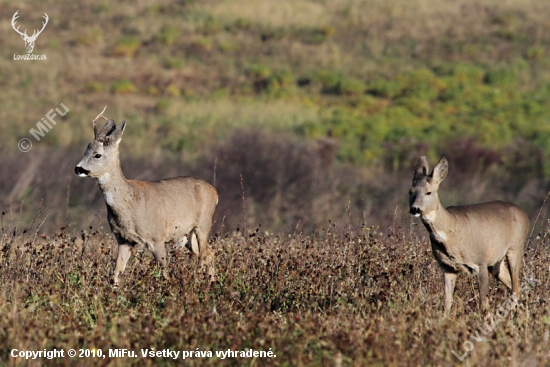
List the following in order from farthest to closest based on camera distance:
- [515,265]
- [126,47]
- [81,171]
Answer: [126,47] → [515,265] → [81,171]

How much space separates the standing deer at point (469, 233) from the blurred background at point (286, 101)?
6667mm

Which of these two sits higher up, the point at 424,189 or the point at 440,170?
the point at 440,170

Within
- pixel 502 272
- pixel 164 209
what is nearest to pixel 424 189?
pixel 502 272

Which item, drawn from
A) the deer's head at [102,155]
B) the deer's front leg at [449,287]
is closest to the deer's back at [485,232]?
the deer's front leg at [449,287]

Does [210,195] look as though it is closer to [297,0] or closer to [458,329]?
[458,329]

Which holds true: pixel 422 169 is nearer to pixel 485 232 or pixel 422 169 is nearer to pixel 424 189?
pixel 424 189

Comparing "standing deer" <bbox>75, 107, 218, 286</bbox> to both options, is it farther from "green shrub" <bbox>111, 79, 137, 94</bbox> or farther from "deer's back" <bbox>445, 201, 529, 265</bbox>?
"green shrub" <bbox>111, 79, 137, 94</bbox>

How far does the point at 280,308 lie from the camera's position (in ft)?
27.0

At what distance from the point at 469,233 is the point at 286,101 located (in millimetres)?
27855

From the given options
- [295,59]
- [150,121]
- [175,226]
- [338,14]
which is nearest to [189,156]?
[150,121]

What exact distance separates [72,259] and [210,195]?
2.13 metres

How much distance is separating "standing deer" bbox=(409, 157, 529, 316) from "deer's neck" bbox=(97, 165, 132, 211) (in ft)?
10.3

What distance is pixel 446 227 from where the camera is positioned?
26.3 feet

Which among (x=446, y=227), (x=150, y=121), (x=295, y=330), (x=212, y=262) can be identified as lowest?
(x=150, y=121)
